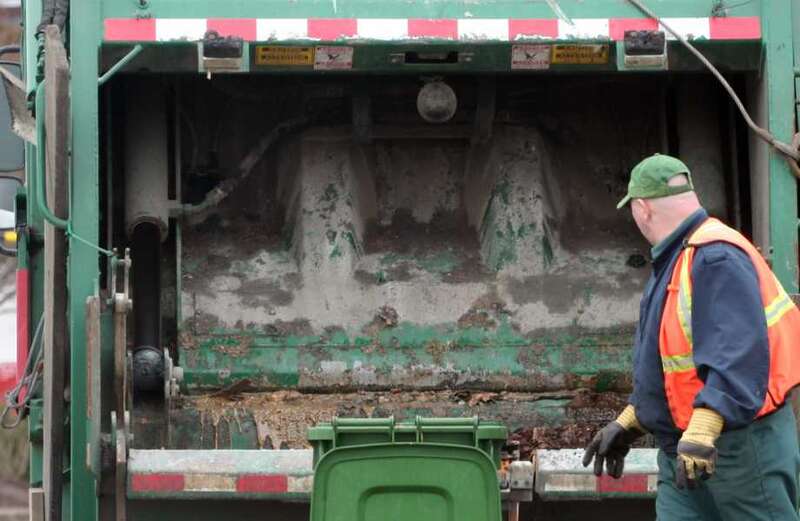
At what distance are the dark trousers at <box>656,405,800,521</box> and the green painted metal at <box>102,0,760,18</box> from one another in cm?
144

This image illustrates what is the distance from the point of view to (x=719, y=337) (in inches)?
139

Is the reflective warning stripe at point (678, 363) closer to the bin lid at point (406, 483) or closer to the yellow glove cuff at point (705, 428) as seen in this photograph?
the yellow glove cuff at point (705, 428)

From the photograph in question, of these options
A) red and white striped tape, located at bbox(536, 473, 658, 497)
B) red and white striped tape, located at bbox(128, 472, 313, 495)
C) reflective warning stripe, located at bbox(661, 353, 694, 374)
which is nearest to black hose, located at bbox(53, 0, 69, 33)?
red and white striped tape, located at bbox(128, 472, 313, 495)

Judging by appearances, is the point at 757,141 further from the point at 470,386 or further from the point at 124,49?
the point at 124,49

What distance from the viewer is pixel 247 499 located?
4.40 meters

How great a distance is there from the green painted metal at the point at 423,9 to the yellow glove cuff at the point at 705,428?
1533 mm

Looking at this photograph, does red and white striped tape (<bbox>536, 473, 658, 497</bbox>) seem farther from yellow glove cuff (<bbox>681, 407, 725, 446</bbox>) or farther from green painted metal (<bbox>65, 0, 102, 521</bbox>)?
green painted metal (<bbox>65, 0, 102, 521</bbox>)

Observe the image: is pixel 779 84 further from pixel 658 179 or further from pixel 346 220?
pixel 346 220

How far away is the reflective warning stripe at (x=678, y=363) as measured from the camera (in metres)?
3.61

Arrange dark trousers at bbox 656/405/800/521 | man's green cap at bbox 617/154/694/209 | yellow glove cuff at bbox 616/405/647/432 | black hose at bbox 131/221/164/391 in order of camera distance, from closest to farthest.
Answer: dark trousers at bbox 656/405/800/521 → man's green cap at bbox 617/154/694/209 → yellow glove cuff at bbox 616/405/647/432 → black hose at bbox 131/221/164/391

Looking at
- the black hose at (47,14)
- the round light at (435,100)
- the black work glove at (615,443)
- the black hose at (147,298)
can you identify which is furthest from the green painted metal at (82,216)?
the black work glove at (615,443)

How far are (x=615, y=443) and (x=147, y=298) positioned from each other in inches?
65.1

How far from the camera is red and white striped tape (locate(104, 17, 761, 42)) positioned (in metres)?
4.68

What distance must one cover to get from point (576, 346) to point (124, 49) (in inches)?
57.2
